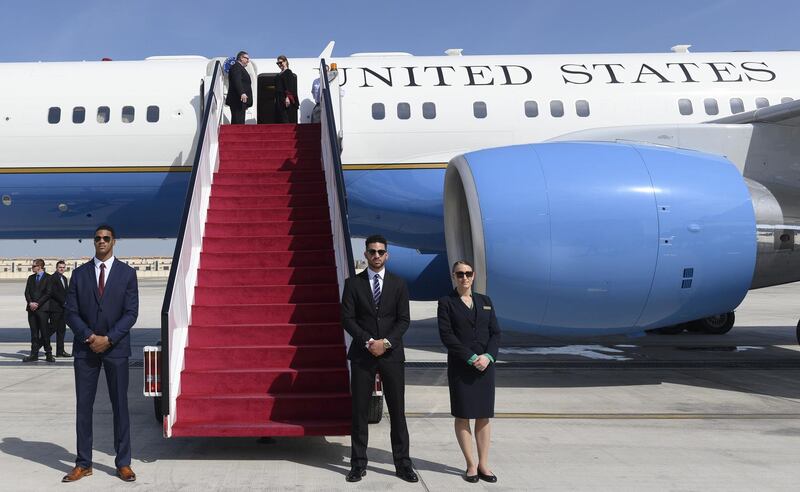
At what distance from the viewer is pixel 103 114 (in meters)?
11.3

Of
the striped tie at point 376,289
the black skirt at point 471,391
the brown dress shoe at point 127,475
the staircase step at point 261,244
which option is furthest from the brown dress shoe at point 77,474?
the staircase step at point 261,244

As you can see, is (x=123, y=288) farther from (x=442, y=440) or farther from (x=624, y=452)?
(x=624, y=452)

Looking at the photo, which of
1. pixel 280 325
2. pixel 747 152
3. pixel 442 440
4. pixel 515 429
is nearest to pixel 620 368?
pixel 747 152

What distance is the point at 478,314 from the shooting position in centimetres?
557

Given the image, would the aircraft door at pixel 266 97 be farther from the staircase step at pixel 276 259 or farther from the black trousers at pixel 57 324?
the black trousers at pixel 57 324

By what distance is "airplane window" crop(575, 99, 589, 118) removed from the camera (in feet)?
38.7

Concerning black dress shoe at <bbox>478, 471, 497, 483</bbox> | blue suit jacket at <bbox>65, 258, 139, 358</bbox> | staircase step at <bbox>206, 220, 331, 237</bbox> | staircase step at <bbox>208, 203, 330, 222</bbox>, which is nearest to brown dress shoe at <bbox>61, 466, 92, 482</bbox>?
blue suit jacket at <bbox>65, 258, 139, 358</bbox>

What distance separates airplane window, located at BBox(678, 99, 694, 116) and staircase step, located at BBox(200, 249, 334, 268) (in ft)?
22.5

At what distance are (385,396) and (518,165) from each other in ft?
12.6

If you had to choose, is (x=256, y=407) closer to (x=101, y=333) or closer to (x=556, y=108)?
(x=101, y=333)

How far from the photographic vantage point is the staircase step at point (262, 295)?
7496mm

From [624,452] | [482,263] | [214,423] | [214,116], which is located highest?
[214,116]

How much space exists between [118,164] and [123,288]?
19.8 feet

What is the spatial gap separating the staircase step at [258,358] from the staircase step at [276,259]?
1.41 m
